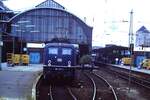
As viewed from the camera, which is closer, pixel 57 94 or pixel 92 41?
pixel 57 94

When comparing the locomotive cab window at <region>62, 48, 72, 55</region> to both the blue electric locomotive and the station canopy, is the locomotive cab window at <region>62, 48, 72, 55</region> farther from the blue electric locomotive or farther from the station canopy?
the station canopy

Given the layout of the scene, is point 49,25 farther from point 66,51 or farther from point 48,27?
point 66,51

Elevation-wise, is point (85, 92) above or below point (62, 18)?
below

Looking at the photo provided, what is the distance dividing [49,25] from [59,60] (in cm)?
7534

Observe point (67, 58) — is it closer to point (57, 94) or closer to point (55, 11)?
point (57, 94)

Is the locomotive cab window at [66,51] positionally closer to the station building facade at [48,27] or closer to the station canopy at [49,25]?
the station building facade at [48,27]

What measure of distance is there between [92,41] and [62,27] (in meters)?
9.81

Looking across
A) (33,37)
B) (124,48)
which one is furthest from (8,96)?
(33,37)

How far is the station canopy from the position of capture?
106 meters

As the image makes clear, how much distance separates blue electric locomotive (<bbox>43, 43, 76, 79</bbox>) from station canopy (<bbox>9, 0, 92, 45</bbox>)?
71.6m

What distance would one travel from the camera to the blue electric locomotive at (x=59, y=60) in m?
30.7

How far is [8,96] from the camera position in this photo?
2067cm

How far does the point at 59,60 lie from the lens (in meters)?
31.5

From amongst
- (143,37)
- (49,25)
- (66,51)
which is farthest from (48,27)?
(66,51)
